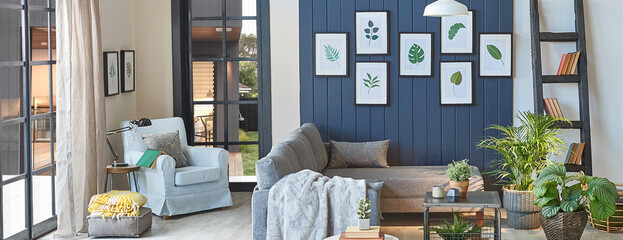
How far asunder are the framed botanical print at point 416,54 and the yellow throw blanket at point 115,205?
2968 mm

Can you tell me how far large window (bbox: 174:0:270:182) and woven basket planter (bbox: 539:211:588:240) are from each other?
133 inches

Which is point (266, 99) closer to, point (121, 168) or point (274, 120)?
point (274, 120)

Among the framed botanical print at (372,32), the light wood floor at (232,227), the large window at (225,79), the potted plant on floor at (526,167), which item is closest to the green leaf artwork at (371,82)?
the framed botanical print at (372,32)

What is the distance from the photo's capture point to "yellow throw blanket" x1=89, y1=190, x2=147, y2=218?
6.47 metres

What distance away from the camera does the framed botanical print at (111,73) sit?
7570 millimetres

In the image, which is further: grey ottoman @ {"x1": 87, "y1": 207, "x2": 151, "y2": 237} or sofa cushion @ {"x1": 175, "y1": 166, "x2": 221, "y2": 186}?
sofa cushion @ {"x1": 175, "y1": 166, "x2": 221, "y2": 186}

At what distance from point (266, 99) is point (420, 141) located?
1.63 meters

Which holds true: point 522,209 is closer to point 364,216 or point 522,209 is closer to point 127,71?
point 364,216

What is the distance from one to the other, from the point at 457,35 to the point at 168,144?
119 inches

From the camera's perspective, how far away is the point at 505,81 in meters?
7.87

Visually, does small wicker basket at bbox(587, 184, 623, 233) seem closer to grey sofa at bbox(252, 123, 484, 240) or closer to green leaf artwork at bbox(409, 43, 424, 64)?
grey sofa at bbox(252, 123, 484, 240)

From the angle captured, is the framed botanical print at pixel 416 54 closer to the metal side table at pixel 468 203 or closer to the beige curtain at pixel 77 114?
the metal side table at pixel 468 203

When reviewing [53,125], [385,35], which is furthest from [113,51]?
[385,35]

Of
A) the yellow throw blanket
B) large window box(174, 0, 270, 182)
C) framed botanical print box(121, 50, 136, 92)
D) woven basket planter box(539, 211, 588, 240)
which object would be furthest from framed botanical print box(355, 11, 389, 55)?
the yellow throw blanket
